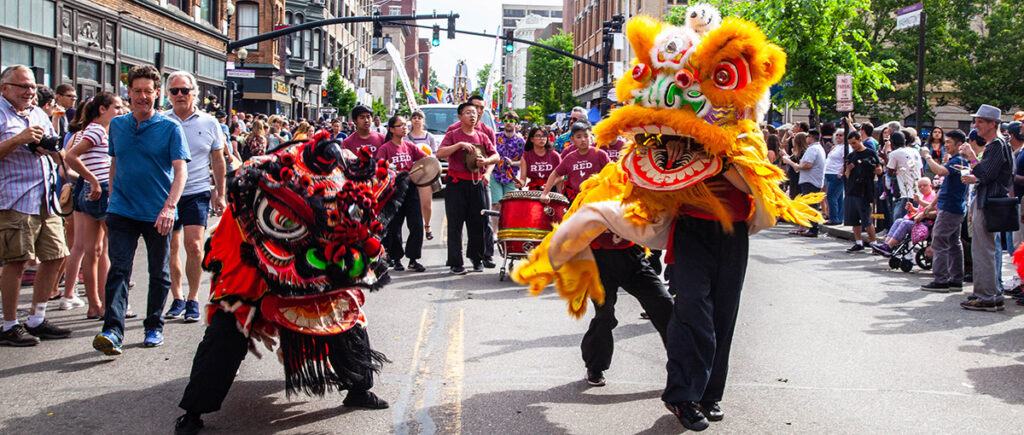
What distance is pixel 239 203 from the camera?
4.40 m

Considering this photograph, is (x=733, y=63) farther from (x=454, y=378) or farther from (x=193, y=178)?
(x=193, y=178)

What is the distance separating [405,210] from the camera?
992cm

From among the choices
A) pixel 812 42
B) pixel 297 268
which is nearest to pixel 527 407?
pixel 297 268

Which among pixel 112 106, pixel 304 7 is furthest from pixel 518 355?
pixel 304 7

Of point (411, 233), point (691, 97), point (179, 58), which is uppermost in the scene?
point (179, 58)

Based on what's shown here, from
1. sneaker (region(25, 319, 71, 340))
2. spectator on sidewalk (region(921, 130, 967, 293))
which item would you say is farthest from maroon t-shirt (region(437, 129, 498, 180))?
spectator on sidewalk (region(921, 130, 967, 293))

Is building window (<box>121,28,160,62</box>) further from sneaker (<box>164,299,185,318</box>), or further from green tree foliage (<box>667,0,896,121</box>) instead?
sneaker (<box>164,299,185,318</box>)

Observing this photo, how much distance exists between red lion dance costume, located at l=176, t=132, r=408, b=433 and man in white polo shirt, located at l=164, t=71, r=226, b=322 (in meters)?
2.28

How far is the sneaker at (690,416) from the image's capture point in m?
4.40

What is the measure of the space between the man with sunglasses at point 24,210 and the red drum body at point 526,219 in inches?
166

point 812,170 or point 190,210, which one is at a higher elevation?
point 812,170

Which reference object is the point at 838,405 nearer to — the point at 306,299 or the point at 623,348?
the point at 623,348

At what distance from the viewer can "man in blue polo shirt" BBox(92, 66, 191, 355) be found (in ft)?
19.2

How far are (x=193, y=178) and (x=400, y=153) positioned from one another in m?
4.03
